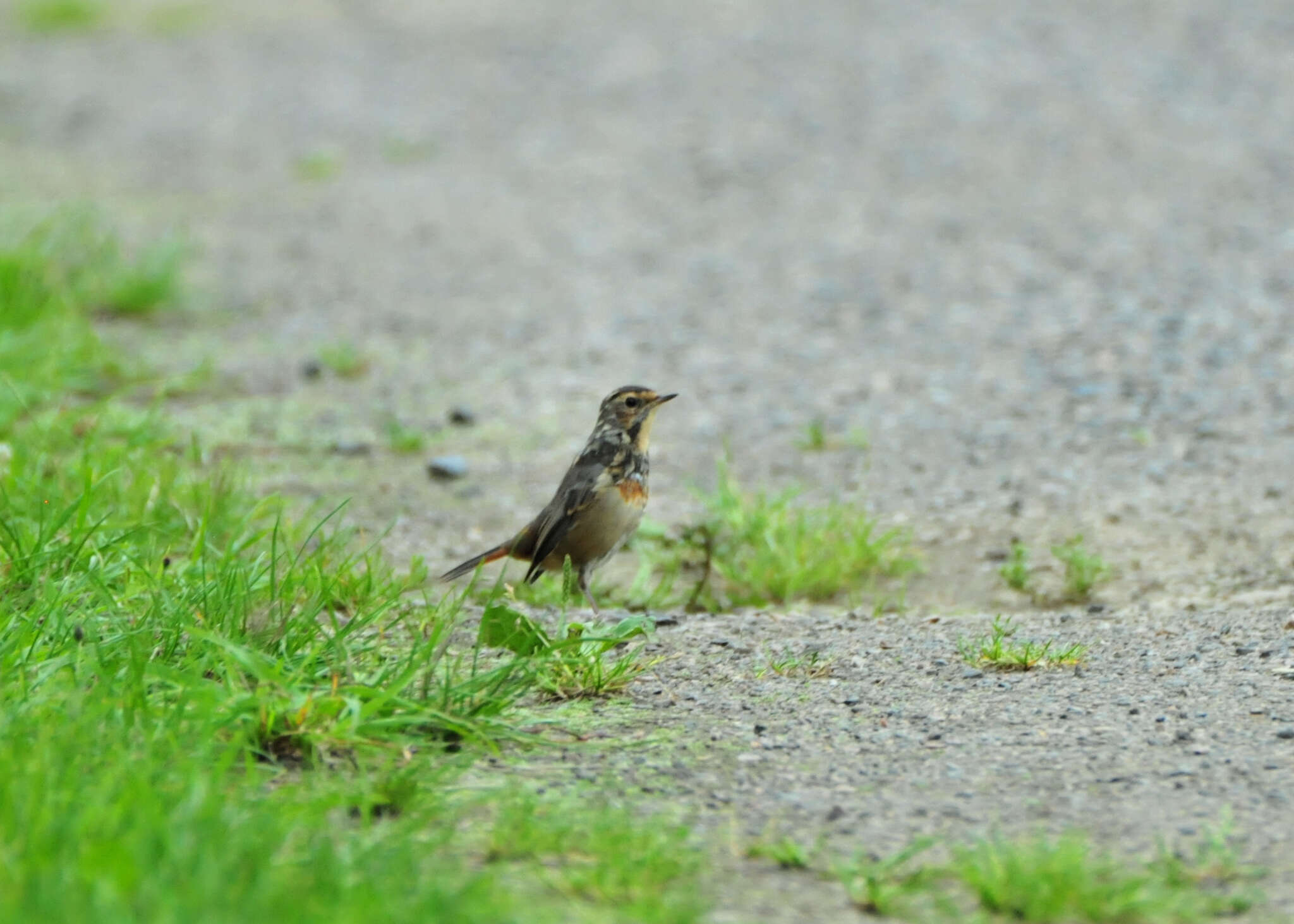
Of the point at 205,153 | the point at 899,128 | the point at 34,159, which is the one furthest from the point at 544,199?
the point at 34,159

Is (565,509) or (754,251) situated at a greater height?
(754,251)

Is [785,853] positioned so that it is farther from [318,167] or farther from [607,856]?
[318,167]

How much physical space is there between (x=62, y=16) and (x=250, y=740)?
59.2ft

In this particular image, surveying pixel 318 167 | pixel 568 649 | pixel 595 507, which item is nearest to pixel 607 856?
pixel 568 649

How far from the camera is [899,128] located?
499 inches

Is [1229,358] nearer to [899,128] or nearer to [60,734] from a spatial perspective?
[899,128]

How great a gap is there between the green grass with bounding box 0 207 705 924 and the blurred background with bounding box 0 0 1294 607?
4.71 feet

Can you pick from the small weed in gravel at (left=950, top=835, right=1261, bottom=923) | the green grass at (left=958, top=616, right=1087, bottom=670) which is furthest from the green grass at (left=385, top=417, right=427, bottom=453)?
the small weed in gravel at (left=950, top=835, right=1261, bottom=923)

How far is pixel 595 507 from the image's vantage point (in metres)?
5.08

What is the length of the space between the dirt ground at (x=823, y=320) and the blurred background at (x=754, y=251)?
0.13 ft

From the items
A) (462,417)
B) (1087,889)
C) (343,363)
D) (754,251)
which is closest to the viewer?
(1087,889)

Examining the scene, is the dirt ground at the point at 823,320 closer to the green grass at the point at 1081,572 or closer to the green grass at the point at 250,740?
the green grass at the point at 1081,572

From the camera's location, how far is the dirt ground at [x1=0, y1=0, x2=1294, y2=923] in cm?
399

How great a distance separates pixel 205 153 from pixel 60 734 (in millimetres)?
11822
